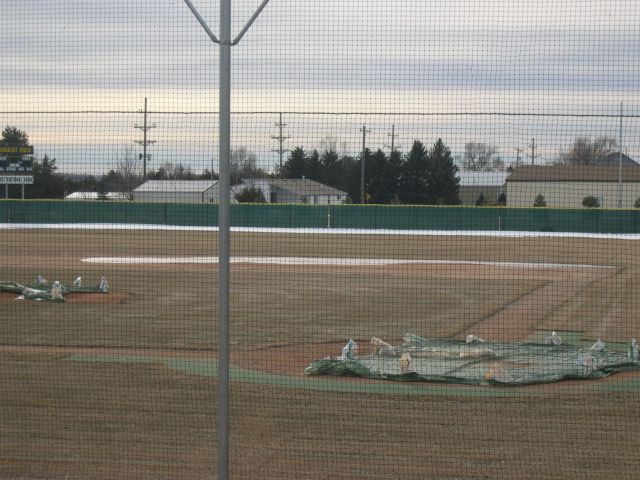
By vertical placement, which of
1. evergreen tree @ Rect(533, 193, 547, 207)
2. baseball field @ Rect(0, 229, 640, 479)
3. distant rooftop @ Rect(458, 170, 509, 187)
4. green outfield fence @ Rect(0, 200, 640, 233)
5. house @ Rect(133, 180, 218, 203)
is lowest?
baseball field @ Rect(0, 229, 640, 479)

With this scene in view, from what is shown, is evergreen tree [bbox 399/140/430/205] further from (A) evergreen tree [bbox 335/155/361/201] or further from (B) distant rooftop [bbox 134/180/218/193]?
(B) distant rooftop [bbox 134/180/218/193]

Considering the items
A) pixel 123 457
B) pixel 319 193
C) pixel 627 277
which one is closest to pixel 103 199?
pixel 319 193

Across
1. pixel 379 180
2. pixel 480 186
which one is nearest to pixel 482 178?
pixel 480 186

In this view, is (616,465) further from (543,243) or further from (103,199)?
(543,243)

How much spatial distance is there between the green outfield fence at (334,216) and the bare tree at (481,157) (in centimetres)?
2628

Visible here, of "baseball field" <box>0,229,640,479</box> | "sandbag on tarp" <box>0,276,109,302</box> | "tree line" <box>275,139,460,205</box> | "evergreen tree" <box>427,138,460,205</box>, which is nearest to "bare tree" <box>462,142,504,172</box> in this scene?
"tree line" <box>275,139,460,205</box>

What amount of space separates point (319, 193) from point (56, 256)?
991 inches

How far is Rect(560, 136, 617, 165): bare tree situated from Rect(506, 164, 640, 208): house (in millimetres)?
122

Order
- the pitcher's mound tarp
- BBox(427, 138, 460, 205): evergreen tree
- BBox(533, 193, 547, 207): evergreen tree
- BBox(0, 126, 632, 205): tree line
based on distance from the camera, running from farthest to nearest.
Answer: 1. the pitcher's mound tarp
2. BBox(533, 193, 547, 207): evergreen tree
3. BBox(427, 138, 460, 205): evergreen tree
4. BBox(0, 126, 632, 205): tree line

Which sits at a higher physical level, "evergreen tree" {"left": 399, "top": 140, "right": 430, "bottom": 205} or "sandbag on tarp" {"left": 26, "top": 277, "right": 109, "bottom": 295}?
"evergreen tree" {"left": 399, "top": 140, "right": 430, "bottom": 205}

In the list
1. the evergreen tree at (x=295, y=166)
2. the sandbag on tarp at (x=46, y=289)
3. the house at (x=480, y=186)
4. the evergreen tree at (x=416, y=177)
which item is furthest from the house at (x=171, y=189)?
the sandbag on tarp at (x=46, y=289)

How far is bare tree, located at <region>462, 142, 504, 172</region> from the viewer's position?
7055 mm

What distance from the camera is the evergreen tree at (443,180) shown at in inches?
320

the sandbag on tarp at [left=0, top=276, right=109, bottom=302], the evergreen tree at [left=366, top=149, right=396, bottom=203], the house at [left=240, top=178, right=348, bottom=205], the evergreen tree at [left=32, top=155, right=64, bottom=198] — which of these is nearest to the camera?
the evergreen tree at [left=366, top=149, right=396, bottom=203]
